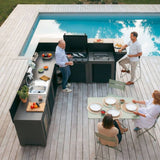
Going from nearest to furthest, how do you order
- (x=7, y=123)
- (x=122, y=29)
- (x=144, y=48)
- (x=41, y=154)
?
(x=41, y=154)
(x=7, y=123)
(x=144, y=48)
(x=122, y=29)

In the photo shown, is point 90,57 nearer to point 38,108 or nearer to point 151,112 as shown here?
point 38,108

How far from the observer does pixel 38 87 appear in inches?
200

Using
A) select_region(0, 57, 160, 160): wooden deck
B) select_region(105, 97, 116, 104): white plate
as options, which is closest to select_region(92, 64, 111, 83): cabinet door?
select_region(0, 57, 160, 160): wooden deck

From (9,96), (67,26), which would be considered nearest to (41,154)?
(9,96)

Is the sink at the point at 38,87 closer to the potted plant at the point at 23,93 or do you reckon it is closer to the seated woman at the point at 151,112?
the potted plant at the point at 23,93

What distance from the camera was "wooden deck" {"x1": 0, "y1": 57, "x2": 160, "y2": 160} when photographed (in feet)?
14.6

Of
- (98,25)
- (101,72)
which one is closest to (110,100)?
(101,72)

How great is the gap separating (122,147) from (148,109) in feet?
3.39

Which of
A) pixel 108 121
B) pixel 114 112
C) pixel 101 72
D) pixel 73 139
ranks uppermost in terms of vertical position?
pixel 108 121

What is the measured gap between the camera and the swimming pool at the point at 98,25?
10814mm

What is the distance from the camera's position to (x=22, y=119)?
4.20 metres

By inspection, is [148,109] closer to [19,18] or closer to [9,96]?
[9,96]

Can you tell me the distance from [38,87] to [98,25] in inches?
291

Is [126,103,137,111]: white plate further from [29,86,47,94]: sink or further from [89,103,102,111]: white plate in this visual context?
[29,86,47,94]: sink
